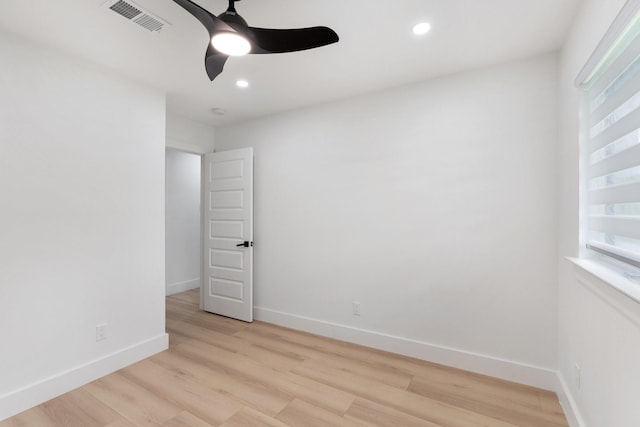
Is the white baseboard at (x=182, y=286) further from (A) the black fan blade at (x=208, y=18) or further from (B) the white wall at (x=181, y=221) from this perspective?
(A) the black fan blade at (x=208, y=18)

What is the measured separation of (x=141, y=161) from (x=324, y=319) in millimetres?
2440

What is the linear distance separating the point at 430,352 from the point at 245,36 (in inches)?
110

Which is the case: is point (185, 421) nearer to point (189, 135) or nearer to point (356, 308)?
point (356, 308)

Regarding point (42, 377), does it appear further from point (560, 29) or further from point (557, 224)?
point (560, 29)

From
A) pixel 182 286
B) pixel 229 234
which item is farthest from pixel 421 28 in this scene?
pixel 182 286

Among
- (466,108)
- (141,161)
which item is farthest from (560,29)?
(141,161)

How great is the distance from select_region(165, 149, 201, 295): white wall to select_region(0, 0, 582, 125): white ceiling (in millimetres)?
2471

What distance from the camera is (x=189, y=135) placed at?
3723 millimetres

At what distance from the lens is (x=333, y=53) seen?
2.17 m

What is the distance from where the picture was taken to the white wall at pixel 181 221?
490 cm

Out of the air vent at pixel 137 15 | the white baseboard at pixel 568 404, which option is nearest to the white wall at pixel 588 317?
the white baseboard at pixel 568 404

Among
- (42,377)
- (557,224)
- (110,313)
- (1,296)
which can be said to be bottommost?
(42,377)

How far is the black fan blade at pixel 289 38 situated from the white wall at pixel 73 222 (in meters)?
1.67

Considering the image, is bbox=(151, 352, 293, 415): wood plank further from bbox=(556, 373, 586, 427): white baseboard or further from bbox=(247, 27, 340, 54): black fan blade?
bbox=(247, 27, 340, 54): black fan blade
